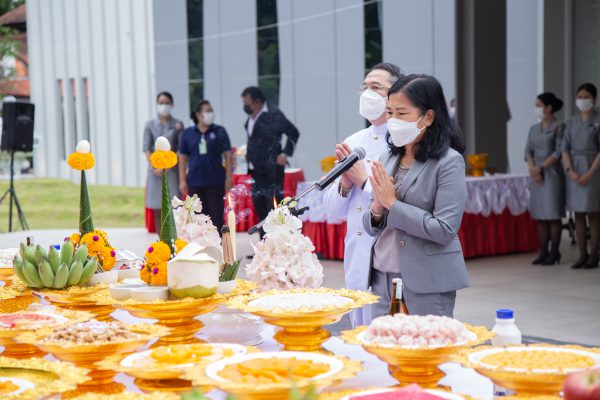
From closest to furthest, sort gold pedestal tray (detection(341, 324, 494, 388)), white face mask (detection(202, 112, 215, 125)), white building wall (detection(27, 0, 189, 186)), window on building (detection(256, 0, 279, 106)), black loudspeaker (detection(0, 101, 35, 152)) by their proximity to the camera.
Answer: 1. gold pedestal tray (detection(341, 324, 494, 388))
2. white face mask (detection(202, 112, 215, 125))
3. window on building (detection(256, 0, 279, 106))
4. black loudspeaker (detection(0, 101, 35, 152))
5. white building wall (detection(27, 0, 189, 186))

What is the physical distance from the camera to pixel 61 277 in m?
2.67

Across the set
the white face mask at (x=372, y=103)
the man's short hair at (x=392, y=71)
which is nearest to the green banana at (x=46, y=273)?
the white face mask at (x=372, y=103)

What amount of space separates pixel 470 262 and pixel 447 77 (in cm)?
223

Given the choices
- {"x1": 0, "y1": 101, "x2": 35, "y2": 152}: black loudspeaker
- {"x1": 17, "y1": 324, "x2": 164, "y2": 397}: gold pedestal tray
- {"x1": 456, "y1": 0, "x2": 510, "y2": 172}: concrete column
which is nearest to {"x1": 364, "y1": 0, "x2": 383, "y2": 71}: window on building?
{"x1": 456, "y1": 0, "x2": 510, "y2": 172}: concrete column

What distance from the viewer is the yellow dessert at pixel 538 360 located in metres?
1.71

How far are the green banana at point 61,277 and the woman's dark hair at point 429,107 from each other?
1.03 meters

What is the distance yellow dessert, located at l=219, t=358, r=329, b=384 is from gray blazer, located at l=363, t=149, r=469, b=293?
0.91m

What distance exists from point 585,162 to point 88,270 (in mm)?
5962

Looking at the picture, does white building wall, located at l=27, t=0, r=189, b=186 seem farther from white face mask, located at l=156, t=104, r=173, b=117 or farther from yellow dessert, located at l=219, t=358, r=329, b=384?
yellow dessert, located at l=219, t=358, r=329, b=384

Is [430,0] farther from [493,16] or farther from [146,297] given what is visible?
[146,297]

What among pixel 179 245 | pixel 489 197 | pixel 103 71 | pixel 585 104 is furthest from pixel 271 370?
pixel 103 71

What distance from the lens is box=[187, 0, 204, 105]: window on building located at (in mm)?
12812

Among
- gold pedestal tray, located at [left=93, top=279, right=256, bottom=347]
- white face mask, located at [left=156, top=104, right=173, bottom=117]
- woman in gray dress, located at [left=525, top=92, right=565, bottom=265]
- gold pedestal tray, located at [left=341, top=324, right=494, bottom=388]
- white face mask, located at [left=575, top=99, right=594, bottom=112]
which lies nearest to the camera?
gold pedestal tray, located at [left=341, top=324, right=494, bottom=388]

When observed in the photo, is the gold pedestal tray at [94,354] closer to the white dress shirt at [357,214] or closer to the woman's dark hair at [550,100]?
the white dress shirt at [357,214]
